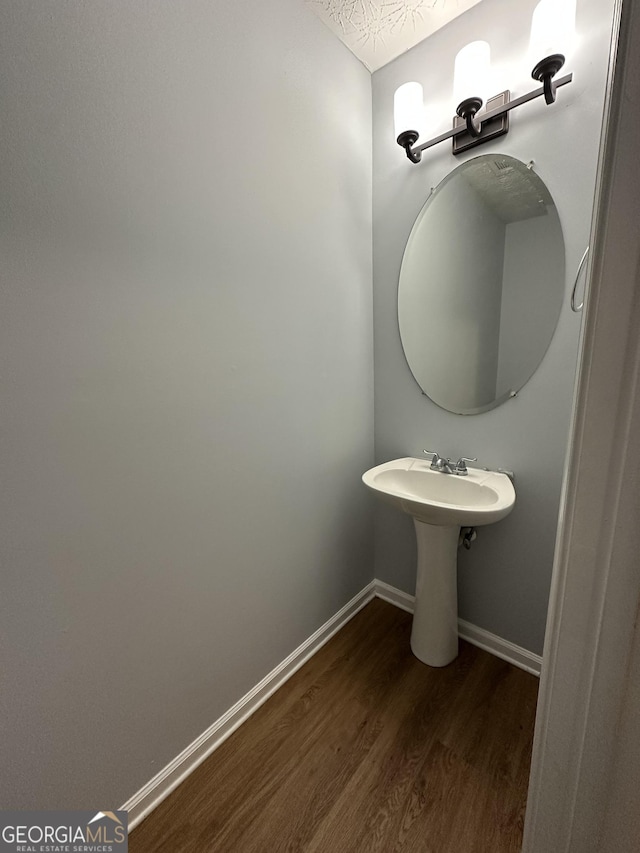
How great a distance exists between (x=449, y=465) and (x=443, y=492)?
0.39ft

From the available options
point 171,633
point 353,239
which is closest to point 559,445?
point 353,239

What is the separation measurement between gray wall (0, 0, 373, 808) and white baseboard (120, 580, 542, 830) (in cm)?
5

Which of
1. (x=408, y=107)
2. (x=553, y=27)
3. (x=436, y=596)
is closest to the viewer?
(x=553, y=27)

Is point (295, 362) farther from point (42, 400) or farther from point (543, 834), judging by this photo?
point (543, 834)

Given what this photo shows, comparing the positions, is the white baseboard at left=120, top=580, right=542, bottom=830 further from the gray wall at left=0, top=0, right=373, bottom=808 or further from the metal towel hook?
the metal towel hook

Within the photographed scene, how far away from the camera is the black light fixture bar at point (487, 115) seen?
3.39 ft

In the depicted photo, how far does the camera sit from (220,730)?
1.16 metres

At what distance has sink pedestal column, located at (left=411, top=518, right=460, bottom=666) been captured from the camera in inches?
54.3

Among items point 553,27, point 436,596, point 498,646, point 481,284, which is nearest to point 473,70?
point 553,27

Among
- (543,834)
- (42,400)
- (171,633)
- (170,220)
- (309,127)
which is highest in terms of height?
(309,127)

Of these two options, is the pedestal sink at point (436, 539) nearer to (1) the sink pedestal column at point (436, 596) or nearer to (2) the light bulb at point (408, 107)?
(1) the sink pedestal column at point (436, 596)

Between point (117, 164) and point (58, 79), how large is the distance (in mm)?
157

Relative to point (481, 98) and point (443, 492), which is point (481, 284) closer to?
point (481, 98)

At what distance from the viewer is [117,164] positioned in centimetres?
80
